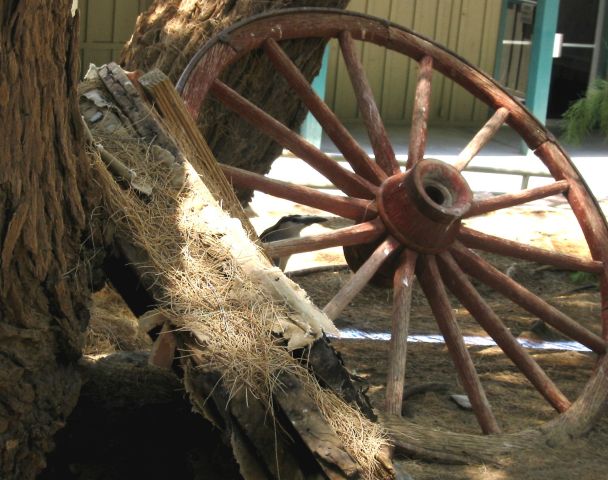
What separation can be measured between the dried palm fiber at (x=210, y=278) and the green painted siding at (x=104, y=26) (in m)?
6.39

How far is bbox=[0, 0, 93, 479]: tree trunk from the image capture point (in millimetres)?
2604

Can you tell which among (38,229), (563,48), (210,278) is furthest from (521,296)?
(563,48)

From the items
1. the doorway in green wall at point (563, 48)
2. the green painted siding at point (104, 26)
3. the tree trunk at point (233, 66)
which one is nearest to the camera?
the tree trunk at point (233, 66)

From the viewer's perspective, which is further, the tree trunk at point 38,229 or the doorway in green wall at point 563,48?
the doorway in green wall at point 563,48

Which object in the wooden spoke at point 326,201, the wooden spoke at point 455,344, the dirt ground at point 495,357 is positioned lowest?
the dirt ground at point 495,357

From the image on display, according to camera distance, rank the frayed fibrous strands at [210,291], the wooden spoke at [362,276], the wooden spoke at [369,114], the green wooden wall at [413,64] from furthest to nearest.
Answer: the green wooden wall at [413,64] < the wooden spoke at [369,114] < the wooden spoke at [362,276] < the frayed fibrous strands at [210,291]

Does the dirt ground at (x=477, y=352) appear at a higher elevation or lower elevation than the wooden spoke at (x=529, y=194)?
lower

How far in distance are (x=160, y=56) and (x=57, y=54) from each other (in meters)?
2.32

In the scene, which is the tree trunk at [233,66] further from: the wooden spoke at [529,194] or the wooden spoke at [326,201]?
the wooden spoke at [529,194]

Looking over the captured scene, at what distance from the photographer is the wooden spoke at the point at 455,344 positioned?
4.28 metres

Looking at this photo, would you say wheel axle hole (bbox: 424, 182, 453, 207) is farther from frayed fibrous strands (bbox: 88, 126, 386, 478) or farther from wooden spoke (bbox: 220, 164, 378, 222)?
frayed fibrous strands (bbox: 88, 126, 386, 478)

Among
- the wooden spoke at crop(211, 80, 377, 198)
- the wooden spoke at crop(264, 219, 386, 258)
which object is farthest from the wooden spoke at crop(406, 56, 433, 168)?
the wooden spoke at crop(264, 219, 386, 258)

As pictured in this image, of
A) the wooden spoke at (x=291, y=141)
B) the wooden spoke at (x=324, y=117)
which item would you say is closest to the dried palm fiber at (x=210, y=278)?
the wooden spoke at (x=291, y=141)

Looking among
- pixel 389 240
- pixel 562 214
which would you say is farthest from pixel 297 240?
pixel 562 214
